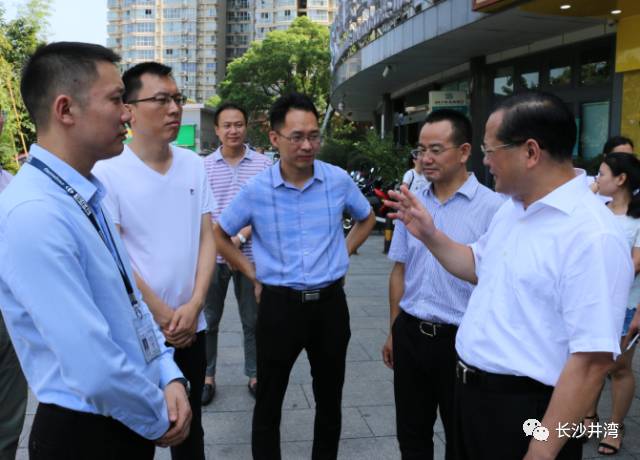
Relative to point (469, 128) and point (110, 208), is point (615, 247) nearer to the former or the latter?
point (469, 128)

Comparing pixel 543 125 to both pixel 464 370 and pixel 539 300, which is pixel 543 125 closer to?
pixel 539 300

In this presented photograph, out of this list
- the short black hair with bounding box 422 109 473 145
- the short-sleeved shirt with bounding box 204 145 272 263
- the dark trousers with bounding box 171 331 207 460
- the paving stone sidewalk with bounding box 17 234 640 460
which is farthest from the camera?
the short-sleeved shirt with bounding box 204 145 272 263

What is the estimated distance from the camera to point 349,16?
691 inches

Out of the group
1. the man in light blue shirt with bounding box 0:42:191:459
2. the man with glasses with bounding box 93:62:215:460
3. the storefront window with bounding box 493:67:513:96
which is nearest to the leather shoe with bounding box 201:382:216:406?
the man with glasses with bounding box 93:62:215:460

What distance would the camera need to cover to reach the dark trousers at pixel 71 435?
5.03ft

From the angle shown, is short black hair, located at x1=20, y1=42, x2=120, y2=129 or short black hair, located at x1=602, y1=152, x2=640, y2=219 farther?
short black hair, located at x1=602, y1=152, x2=640, y2=219

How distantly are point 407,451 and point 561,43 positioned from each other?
10.1m

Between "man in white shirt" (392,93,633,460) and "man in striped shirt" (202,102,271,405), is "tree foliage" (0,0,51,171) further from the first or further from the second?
"man in white shirt" (392,93,633,460)

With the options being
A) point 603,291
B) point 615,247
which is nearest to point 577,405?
point 603,291

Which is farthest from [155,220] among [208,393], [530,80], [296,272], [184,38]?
[184,38]

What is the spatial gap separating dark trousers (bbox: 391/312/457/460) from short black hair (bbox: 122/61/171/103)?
160 cm

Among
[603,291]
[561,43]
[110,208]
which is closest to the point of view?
[603,291]

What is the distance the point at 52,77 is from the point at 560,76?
1126 cm

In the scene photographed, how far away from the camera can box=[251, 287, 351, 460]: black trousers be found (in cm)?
292
